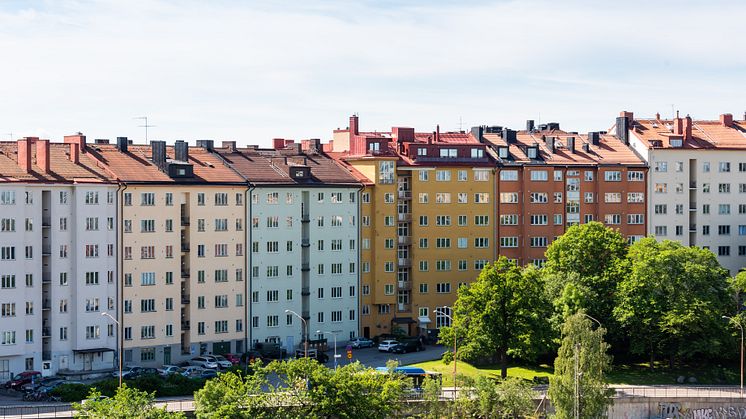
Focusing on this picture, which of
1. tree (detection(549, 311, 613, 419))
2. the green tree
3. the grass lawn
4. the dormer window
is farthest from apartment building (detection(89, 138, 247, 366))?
tree (detection(549, 311, 613, 419))

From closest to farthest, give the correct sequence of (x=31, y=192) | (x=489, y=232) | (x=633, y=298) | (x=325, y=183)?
1. (x=31, y=192)
2. (x=633, y=298)
3. (x=325, y=183)
4. (x=489, y=232)

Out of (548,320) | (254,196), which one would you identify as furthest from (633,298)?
(254,196)

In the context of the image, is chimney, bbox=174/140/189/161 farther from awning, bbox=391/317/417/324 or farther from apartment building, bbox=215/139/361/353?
awning, bbox=391/317/417/324

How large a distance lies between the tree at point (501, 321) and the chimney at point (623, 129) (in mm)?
44826

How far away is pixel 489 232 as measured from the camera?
173250 mm

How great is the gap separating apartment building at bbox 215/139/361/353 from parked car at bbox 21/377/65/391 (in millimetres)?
25137

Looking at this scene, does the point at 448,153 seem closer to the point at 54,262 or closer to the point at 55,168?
the point at 55,168

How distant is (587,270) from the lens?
505 feet

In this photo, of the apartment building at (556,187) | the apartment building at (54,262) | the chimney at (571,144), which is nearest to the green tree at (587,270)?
the apartment building at (556,187)

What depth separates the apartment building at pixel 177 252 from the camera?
147000 mm

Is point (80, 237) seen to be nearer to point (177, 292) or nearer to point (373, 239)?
point (177, 292)

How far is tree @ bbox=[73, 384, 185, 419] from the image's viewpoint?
107938 millimetres

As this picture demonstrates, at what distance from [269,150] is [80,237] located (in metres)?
33.4

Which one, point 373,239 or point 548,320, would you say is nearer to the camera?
point 548,320
